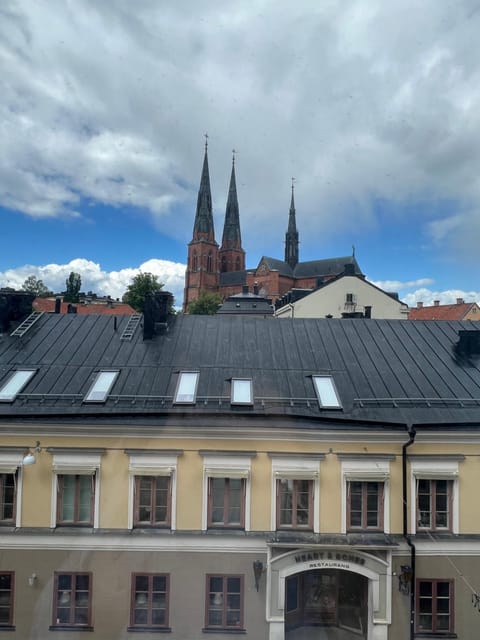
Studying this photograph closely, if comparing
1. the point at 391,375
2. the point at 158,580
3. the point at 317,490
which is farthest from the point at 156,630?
the point at 391,375

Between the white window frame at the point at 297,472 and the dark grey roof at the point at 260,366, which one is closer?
the white window frame at the point at 297,472

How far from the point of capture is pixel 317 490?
7230mm

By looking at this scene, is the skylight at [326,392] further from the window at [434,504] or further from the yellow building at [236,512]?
the window at [434,504]

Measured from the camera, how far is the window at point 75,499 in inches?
284

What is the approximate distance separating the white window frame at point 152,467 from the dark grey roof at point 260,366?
65 centimetres

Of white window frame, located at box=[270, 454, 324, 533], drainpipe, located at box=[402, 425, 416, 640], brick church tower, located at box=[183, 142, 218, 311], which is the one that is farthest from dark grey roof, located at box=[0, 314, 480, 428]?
brick church tower, located at box=[183, 142, 218, 311]

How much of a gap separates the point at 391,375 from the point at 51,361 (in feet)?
19.8

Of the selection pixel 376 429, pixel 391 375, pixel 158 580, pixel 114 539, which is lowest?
pixel 158 580

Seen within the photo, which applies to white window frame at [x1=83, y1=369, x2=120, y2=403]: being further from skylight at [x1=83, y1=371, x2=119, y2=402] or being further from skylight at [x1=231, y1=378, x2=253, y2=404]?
skylight at [x1=231, y1=378, x2=253, y2=404]

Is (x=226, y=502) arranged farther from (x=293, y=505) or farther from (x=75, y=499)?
(x=75, y=499)

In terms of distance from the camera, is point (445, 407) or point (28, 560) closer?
point (28, 560)

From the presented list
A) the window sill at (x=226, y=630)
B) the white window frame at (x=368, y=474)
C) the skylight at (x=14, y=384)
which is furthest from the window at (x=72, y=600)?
the white window frame at (x=368, y=474)

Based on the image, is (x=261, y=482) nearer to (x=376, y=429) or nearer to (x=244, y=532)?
(x=244, y=532)

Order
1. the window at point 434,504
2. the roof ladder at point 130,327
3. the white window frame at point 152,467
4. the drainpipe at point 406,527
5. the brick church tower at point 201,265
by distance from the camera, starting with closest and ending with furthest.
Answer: the drainpipe at point 406,527 < the white window frame at point 152,467 < the window at point 434,504 < the roof ladder at point 130,327 < the brick church tower at point 201,265
